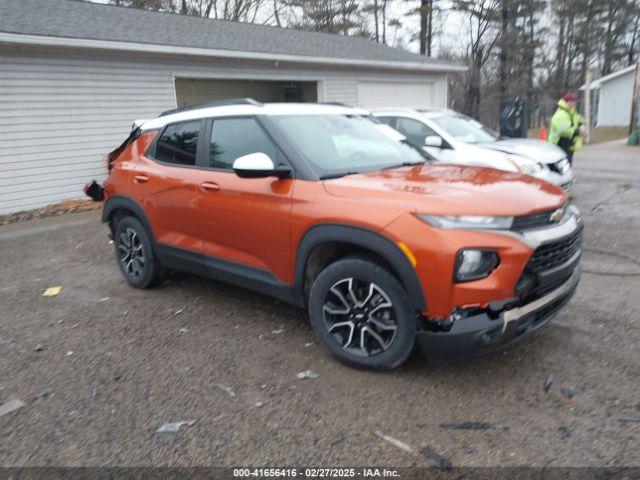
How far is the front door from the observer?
362 cm

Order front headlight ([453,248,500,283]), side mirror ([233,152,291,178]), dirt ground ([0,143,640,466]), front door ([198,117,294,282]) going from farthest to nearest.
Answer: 1. front door ([198,117,294,282])
2. side mirror ([233,152,291,178])
3. front headlight ([453,248,500,283])
4. dirt ground ([0,143,640,466])

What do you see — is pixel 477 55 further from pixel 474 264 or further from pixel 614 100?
pixel 474 264

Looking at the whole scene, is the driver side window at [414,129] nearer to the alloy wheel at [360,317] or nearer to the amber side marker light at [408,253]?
the alloy wheel at [360,317]

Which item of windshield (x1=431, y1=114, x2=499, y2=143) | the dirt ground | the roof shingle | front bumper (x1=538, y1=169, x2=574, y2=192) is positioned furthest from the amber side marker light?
the roof shingle

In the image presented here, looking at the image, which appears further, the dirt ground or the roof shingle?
the roof shingle

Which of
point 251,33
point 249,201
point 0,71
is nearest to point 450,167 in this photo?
point 249,201

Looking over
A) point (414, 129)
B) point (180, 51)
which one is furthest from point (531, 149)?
point (180, 51)

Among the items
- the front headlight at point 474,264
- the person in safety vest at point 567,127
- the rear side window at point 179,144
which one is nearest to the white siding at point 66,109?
A: the rear side window at point 179,144

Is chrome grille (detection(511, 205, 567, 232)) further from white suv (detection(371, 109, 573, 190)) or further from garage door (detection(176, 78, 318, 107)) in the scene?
garage door (detection(176, 78, 318, 107))

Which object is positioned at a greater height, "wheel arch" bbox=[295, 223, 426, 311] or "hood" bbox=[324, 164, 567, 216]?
"hood" bbox=[324, 164, 567, 216]

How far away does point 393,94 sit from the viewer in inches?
686

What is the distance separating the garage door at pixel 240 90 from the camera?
14.3 metres

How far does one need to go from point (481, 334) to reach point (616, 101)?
38.1m

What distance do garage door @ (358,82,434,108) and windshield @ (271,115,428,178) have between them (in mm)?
12208
